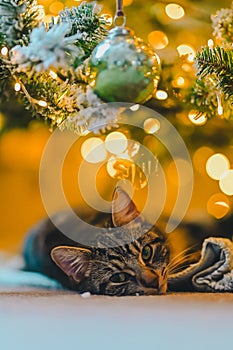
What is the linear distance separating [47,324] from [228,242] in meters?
0.37

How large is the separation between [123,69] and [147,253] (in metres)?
0.43

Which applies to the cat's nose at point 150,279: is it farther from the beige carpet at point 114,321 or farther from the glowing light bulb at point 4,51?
the glowing light bulb at point 4,51

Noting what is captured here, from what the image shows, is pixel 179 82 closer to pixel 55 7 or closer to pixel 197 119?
pixel 197 119

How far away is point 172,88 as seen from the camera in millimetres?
1012

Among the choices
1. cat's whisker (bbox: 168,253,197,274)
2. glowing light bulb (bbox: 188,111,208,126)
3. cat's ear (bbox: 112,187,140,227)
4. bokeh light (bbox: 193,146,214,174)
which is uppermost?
glowing light bulb (bbox: 188,111,208,126)

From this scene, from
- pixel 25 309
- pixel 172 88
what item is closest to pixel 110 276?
pixel 25 309

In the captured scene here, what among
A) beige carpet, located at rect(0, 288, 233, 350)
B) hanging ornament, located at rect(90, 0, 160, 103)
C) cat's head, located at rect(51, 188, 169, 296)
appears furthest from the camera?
cat's head, located at rect(51, 188, 169, 296)

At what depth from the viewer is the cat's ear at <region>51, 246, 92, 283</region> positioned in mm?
972

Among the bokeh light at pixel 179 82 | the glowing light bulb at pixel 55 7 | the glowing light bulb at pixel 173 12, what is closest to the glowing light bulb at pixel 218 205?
the bokeh light at pixel 179 82

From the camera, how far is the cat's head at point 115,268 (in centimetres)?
97

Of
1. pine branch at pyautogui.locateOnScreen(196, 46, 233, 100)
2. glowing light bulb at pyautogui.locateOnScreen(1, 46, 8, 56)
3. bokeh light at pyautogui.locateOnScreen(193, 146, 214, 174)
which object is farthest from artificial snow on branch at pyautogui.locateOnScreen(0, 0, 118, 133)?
bokeh light at pyautogui.locateOnScreen(193, 146, 214, 174)

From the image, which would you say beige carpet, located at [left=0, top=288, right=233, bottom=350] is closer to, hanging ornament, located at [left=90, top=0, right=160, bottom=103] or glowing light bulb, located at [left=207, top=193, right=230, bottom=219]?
glowing light bulb, located at [left=207, top=193, right=230, bottom=219]

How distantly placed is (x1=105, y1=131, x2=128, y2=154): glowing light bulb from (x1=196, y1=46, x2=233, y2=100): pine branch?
0.26m

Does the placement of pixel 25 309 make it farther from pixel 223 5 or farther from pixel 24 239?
pixel 223 5
